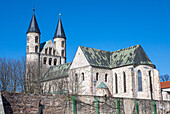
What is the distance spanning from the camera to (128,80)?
48.4 metres

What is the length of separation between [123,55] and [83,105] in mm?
34207

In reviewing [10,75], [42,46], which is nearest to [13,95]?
[10,75]

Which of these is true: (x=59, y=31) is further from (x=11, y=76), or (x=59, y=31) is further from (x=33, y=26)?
(x=11, y=76)

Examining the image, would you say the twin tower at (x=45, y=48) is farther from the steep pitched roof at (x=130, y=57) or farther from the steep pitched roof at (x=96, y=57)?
the steep pitched roof at (x=130, y=57)

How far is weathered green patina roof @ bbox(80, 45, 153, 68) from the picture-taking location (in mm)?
49938

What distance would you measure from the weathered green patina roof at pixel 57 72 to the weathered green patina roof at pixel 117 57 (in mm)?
10352

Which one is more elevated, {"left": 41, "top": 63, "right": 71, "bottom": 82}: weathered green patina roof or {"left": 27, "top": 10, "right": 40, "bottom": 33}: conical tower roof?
{"left": 27, "top": 10, "right": 40, "bottom": 33}: conical tower roof

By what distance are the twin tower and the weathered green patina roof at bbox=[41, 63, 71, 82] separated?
3.30 meters

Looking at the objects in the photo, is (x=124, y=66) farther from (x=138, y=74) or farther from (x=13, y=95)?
(x=13, y=95)

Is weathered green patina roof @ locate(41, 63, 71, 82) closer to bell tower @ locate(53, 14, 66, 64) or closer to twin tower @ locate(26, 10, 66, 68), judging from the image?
twin tower @ locate(26, 10, 66, 68)

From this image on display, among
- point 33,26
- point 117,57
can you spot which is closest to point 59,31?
point 33,26

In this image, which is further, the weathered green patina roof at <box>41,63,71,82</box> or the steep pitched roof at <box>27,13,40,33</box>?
the steep pitched roof at <box>27,13,40,33</box>

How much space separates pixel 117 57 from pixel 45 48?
29957 mm

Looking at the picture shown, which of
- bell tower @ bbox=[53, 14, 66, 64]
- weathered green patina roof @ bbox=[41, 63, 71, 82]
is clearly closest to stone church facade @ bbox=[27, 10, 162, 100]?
weathered green patina roof @ bbox=[41, 63, 71, 82]
